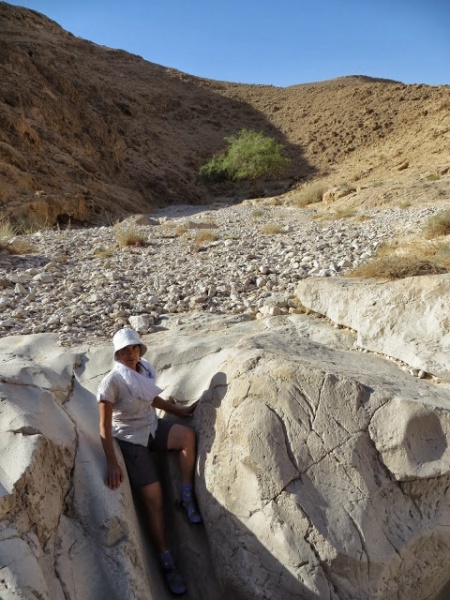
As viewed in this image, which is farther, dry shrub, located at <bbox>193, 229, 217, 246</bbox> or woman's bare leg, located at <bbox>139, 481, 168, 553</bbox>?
dry shrub, located at <bbox>193, 229, 217, 246</bbox>

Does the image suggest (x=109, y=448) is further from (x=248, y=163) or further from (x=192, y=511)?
(x=248, y=163)

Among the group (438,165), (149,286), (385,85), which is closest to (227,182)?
(438,165)

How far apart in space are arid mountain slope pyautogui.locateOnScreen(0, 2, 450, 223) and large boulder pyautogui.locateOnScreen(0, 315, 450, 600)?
36.0ft

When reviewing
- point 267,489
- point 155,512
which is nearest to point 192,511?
point 155,512

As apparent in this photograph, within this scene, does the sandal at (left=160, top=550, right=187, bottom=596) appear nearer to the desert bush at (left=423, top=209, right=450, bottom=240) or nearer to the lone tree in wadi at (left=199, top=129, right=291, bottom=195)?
the desert bush at (left=423, top=209, right=450, bottom=240)

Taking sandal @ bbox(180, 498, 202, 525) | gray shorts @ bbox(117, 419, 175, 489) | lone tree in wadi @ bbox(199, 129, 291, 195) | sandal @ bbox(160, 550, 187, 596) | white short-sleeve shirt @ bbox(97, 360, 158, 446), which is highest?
lone tree in wadi @ bbox(199, 129, 291, 195)

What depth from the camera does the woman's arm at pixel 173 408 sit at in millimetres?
3578

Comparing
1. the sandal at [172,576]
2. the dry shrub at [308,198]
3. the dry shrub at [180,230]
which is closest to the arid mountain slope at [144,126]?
the dry shrub at [308,198]

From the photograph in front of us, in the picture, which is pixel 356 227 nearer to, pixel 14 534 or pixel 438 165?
pixel 14 534

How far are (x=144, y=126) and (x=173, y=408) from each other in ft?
81.3

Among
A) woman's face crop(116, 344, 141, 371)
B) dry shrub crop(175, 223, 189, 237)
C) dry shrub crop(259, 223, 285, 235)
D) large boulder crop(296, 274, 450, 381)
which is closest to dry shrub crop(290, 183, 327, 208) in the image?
dry shrub crop(175, 223, 189, 237)

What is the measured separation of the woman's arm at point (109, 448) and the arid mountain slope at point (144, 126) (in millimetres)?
10878

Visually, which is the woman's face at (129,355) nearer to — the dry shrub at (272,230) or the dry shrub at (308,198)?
the dry shrub at (272,230)

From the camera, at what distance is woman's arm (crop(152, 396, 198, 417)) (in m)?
3.58
